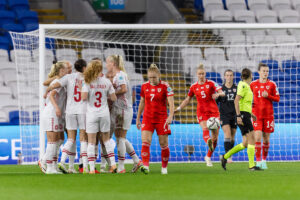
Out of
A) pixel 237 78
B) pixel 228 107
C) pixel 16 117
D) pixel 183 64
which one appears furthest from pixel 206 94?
pixel 183 64

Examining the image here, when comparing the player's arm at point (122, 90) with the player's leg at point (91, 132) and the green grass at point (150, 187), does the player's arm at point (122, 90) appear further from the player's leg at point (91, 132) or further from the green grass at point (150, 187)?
the green grass at point (150, 187)

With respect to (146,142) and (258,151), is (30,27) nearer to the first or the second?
(258,151)

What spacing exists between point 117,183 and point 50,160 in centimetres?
240

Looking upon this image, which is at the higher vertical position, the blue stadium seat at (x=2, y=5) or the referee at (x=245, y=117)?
the blue stadium seat at (x=2, y=5)

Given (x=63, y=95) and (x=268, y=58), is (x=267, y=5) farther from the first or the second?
(x=63, y=95)

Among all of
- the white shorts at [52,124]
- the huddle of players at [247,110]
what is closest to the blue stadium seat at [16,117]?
the huddle of players at [247,110]

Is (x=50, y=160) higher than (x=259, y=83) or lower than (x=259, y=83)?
lower

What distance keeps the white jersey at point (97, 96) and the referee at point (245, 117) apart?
2.45m

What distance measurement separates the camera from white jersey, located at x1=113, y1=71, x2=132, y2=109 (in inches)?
438

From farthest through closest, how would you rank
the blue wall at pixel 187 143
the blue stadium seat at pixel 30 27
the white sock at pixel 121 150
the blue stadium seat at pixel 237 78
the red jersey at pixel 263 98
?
the blue stadium seat at pixel 30 27
the blue stadium seat at pixel 237 78
the blue wall at pixel 187 143
the red jersey at pixel 263 98
the white sock at pixel 121 150

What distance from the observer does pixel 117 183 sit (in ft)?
28.7

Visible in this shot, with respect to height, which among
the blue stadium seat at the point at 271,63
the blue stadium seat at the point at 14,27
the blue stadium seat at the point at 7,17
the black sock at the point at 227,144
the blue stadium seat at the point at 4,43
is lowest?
the black sock at the point at 227,144

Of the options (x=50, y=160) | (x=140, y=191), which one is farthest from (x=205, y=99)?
(x=140, y=191)

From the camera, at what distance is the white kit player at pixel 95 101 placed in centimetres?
1058
